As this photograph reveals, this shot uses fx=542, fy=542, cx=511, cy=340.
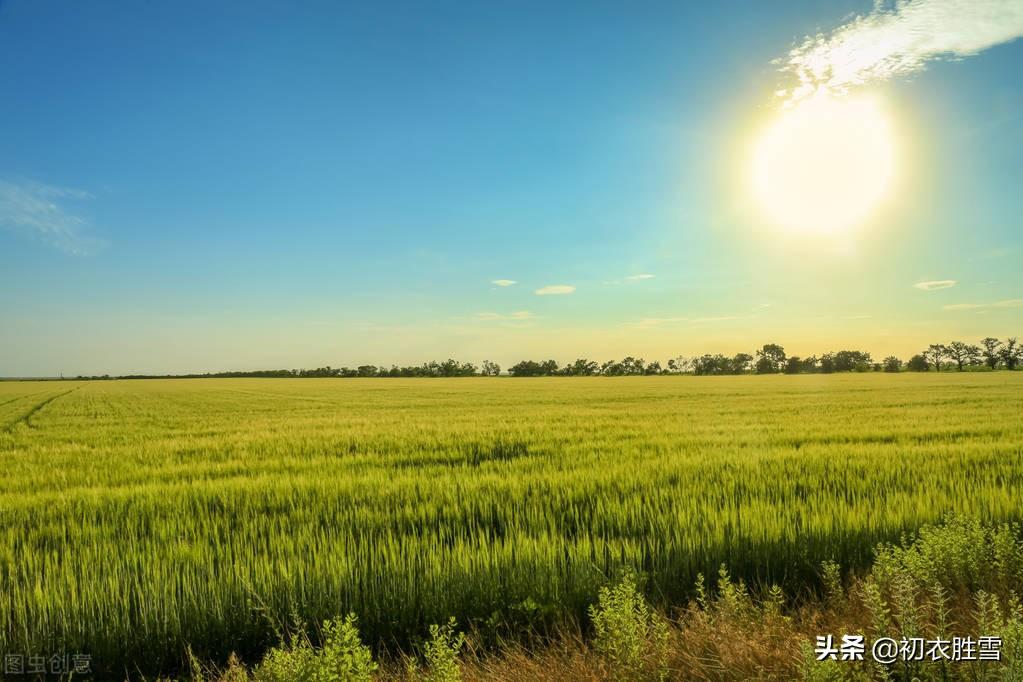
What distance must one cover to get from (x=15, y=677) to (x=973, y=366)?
6148 inches

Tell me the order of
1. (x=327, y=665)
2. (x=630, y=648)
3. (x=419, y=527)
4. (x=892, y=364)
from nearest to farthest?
(x=327, y=665) < (x=630, y=648) < (x=419, y=527) < (x=892, y=364)

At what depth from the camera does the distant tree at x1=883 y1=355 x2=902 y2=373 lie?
115m

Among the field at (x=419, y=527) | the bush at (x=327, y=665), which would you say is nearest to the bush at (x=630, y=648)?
the field at (x=419, y=527)

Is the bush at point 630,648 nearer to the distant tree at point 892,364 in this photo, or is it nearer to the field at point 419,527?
the field at point 419,527

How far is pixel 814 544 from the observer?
4.49 meters

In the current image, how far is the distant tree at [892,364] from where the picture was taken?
11531 centimetres

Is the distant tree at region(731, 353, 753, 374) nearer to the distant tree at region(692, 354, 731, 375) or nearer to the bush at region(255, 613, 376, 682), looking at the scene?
the distant tree at region(692, 354, 731, 375)

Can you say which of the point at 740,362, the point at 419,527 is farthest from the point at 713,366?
the point at 419,527

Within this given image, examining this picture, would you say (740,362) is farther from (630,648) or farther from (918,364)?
(630,648)

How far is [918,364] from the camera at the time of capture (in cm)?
11800

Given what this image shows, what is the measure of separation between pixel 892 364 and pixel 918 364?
5747 mm

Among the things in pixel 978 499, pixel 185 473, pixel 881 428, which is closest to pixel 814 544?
pixel 978 499

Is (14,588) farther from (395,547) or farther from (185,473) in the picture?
(185,473)

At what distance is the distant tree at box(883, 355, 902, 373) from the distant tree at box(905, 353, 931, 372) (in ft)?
6.09
